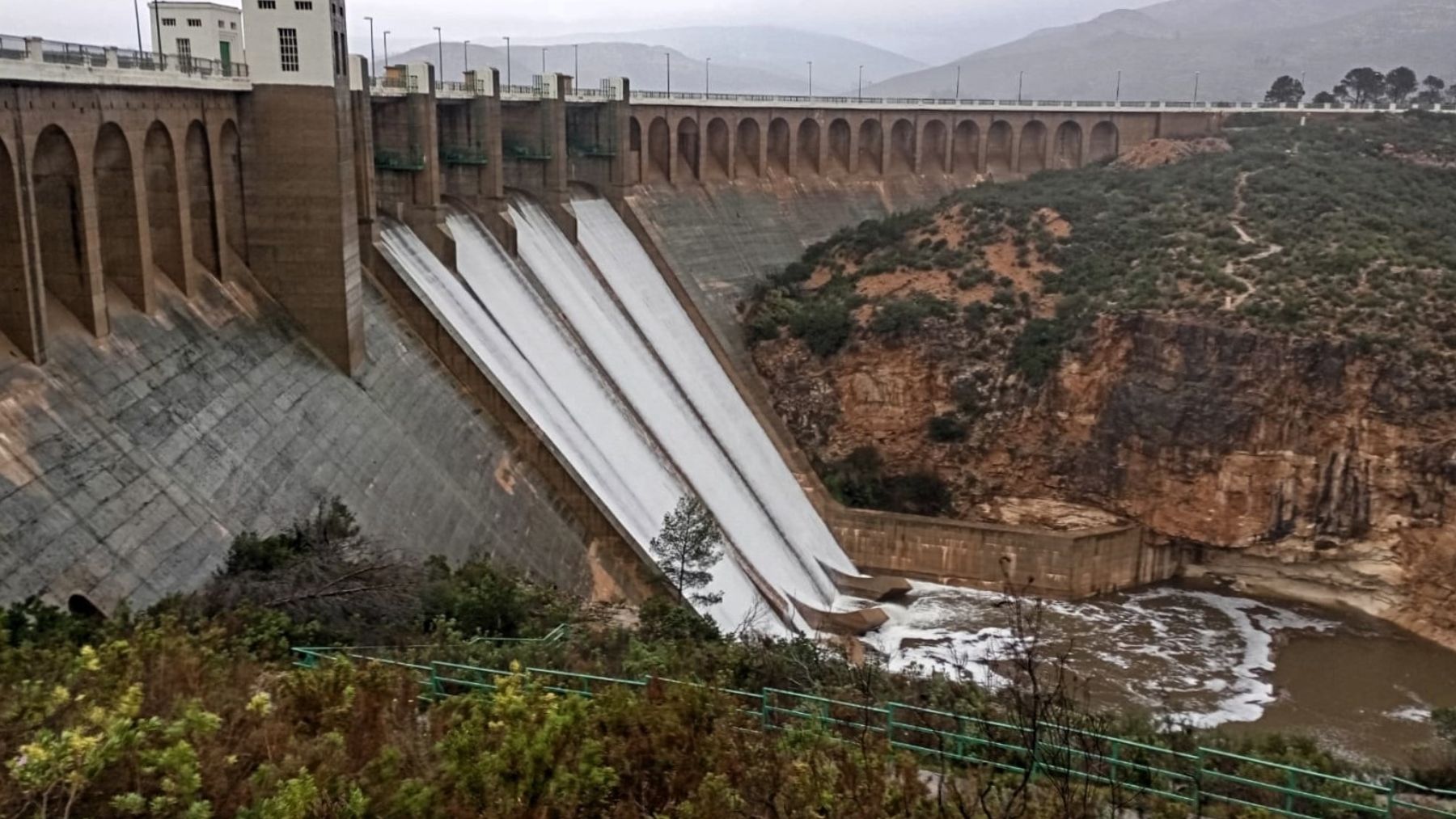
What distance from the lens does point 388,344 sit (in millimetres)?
22391

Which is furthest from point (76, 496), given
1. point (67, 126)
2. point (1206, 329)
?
point (1206, 329)

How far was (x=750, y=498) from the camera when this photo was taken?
29.0 m

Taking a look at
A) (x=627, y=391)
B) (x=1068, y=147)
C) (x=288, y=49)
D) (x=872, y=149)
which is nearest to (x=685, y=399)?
(x=627, y=391)

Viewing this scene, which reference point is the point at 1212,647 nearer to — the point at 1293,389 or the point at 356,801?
the point at 1293,389

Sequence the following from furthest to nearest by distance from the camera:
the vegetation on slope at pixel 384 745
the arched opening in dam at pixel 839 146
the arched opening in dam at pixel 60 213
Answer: the arched opening in dam at pixel 839 146, the arched opening in dam at pixel 60 213, the vegetation on slope at pixel 384 745

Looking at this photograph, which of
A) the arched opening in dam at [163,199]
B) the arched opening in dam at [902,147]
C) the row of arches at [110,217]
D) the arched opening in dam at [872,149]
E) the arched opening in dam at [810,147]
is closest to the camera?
the row of arches at [110,217]

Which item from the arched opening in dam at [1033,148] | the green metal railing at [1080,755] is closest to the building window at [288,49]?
the green metal railing at [1080,755]

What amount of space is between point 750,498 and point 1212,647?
1193cm

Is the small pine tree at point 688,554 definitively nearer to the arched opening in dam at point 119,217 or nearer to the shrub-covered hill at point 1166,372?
the arched opening in dam at point 119,217

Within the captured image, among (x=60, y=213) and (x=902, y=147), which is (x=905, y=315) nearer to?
(x=902, y=147)

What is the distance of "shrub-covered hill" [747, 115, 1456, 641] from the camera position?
29219 mm

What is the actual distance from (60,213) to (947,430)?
77.1ft

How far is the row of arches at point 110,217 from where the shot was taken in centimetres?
1432

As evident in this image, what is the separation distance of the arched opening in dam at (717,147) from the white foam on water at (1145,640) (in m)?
19.0
